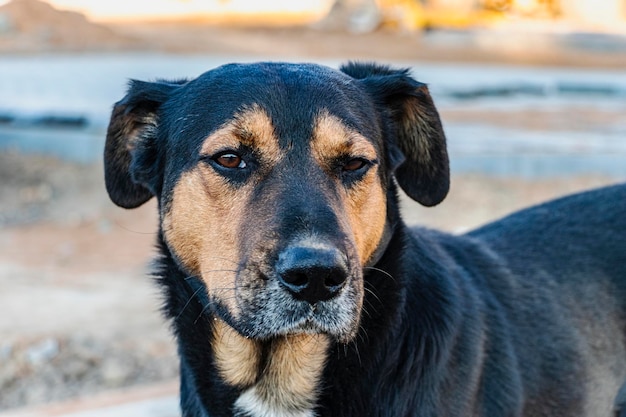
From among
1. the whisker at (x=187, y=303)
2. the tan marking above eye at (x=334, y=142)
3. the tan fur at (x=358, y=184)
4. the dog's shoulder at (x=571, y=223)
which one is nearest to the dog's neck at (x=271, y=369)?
the whisker at (x=187, y=303)

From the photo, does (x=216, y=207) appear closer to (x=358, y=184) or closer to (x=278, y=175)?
(x=278, y=175)

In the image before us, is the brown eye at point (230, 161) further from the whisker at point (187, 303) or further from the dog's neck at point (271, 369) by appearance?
the dog's neck at point (271, 369)

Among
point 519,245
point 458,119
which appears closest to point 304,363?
point 519,245

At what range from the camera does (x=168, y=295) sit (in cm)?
373

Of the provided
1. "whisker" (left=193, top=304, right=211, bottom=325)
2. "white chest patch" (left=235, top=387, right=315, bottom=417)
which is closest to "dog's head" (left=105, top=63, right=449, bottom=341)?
"whisker" (left=193, top=304, right=211, bottom=325)

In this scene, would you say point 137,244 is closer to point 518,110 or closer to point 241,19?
point 518,110

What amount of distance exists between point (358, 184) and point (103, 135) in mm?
7939

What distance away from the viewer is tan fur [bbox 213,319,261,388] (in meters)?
3.57

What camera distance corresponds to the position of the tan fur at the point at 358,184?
11.3ft

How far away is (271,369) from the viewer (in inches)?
142

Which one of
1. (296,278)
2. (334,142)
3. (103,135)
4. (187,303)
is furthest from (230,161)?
(103,135)

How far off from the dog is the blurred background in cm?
52

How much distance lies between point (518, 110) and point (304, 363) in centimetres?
1142

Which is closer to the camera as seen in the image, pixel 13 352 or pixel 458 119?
pixel 13 352
